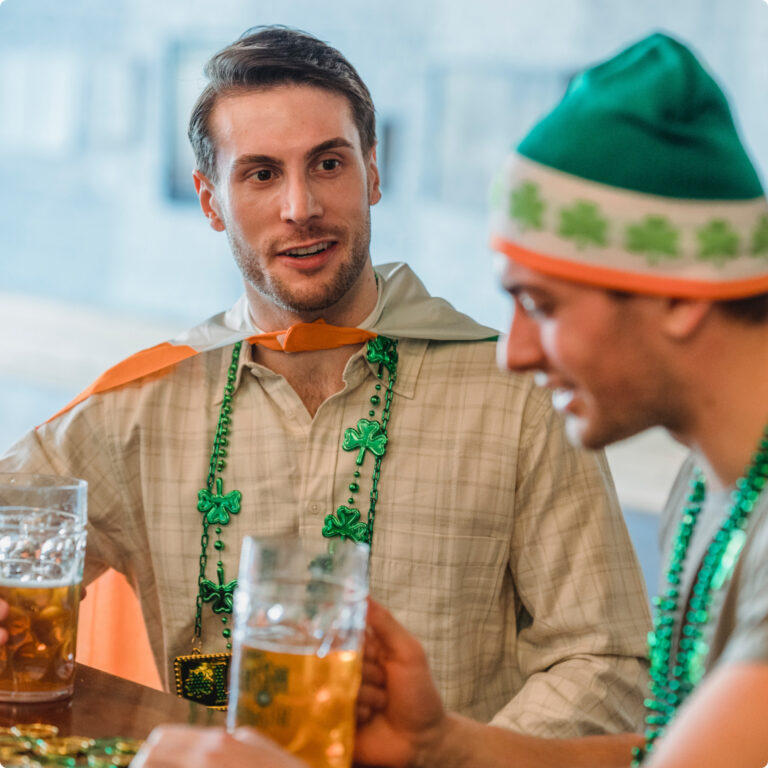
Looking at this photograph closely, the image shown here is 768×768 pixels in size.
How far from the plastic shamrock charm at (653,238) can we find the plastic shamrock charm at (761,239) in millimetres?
82

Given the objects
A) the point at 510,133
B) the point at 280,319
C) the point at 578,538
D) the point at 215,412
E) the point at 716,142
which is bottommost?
the point at 578,538

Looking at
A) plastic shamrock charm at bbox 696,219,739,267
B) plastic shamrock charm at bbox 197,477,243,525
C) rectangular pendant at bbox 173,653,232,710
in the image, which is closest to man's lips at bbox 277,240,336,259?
plastic shamrock charm at bbox 197,477,243,525

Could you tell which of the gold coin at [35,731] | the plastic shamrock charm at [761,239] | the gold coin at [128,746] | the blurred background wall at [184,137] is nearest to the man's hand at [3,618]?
the gold coin at [35,731]

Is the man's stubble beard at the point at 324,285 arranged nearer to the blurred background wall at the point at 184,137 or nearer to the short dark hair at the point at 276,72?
the short dark hair at the point at 276,72

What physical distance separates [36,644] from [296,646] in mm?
466

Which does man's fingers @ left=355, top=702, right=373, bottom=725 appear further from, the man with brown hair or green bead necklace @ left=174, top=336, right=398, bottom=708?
green bead necklace @ left=174, top=336, right=398, bottom=708

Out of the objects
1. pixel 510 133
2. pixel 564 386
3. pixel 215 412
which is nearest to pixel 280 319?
pixel 215 412

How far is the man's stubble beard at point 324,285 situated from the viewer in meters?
1.99

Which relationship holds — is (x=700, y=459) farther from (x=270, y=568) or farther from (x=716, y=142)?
(x=270, y=568)

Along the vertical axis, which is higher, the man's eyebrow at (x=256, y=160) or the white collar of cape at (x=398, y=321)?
the man's eyebrow at (x=256, y=160)

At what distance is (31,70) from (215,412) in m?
6.67

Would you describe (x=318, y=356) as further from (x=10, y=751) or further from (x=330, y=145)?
(x=10, y=751)

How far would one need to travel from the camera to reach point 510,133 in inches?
256

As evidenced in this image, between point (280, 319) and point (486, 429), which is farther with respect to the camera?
point (280, 319)
